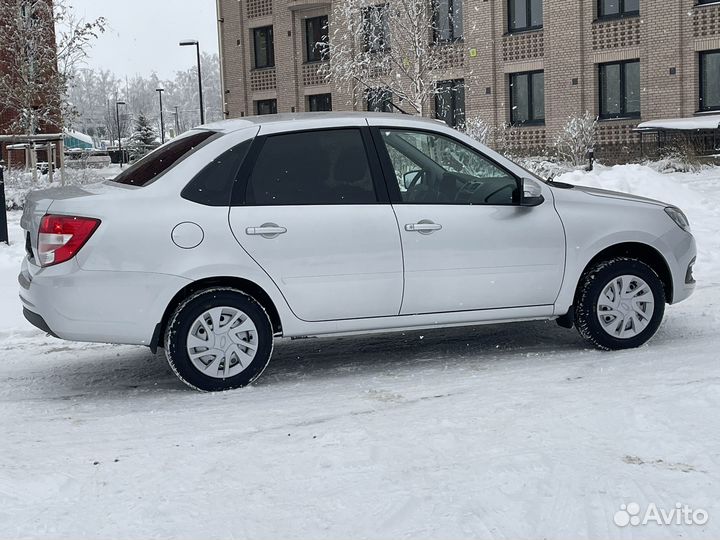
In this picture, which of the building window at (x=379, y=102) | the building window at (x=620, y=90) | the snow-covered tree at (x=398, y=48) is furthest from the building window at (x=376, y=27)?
the building window at (x=620, y=90)

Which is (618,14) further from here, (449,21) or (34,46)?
(34,46)

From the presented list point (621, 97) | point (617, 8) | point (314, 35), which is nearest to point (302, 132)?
point (621, 97)

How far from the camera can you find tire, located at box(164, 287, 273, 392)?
623 cm

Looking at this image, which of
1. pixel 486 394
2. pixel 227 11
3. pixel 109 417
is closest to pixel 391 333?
pixel 486 394

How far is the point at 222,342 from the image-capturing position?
20.8 feet

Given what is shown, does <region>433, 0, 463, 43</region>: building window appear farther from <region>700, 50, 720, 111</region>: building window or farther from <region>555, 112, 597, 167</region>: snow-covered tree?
<region>700, 50, 720, 111</region>: building window

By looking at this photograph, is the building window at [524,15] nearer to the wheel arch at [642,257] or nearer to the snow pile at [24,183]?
the snow pile at [24,183]

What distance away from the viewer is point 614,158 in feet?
97.2

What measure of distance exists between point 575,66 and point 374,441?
27703 mm

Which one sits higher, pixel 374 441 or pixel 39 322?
pixel 39 322

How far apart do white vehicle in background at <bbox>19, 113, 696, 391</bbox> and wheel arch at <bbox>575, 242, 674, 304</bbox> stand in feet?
0.04

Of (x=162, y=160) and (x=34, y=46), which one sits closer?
(x=162, y=160)

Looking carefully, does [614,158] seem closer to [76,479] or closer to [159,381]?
[159,381]

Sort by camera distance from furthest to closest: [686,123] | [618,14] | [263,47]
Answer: [263,47] → [618,14] → [686,123]
